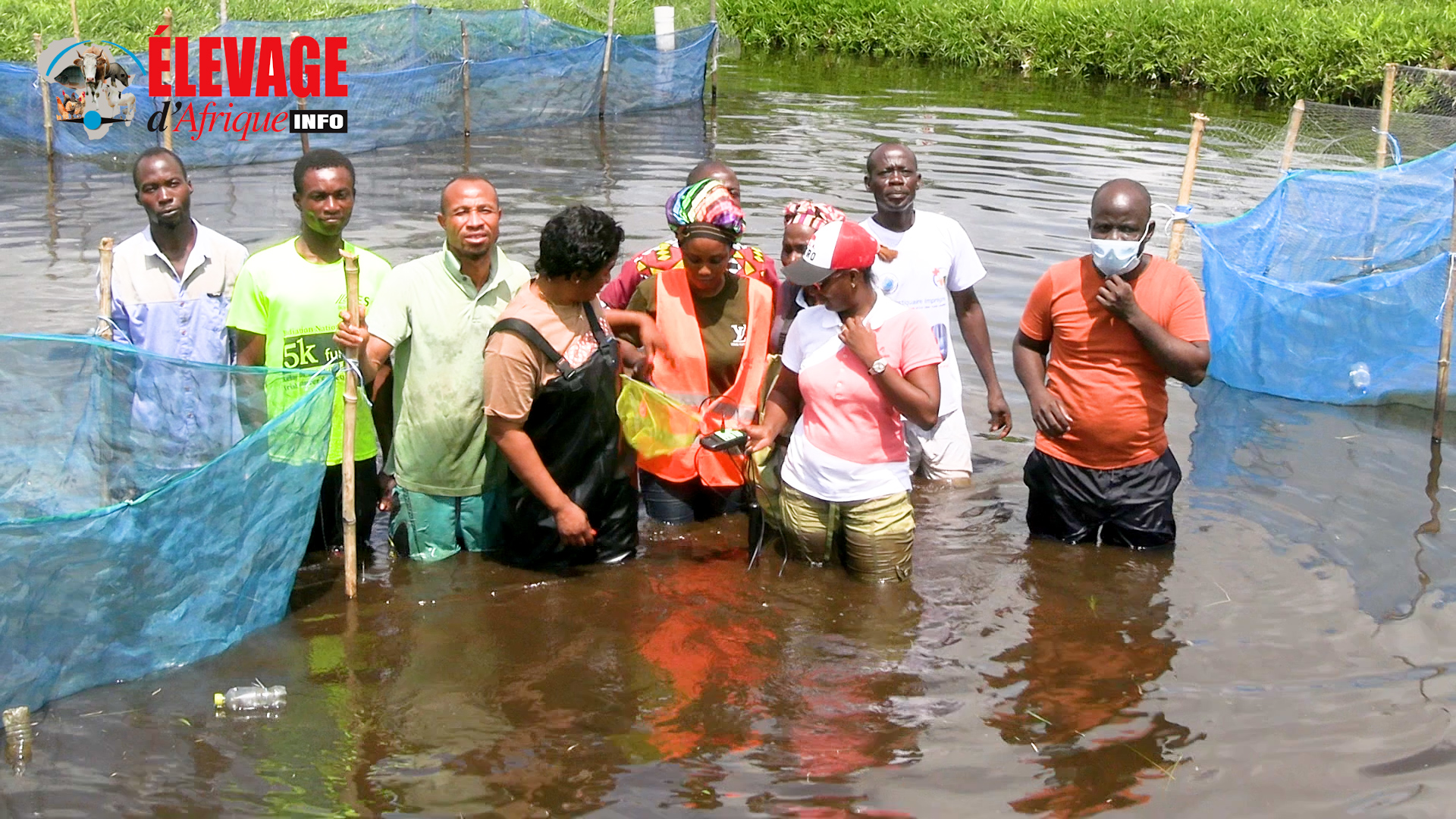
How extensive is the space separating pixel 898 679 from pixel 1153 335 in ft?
5.55

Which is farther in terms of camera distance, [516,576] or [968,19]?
[968,19]

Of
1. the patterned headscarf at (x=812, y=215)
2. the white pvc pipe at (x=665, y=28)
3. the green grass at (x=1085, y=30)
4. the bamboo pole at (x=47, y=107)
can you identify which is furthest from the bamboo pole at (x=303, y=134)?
the patterned headscarf at (x=812, y=215)

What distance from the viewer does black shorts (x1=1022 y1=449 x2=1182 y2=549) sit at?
5.79 m

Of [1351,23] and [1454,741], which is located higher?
[1351,23]

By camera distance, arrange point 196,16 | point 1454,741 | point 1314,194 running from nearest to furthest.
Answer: point 1454,741 < point 1314,194 < point 196,16

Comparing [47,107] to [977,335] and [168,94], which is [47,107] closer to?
[168,94]

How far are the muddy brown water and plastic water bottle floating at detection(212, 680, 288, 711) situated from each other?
51 mm

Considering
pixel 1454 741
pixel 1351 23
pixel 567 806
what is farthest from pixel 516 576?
pixel 1351 23

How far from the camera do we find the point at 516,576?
585 centimetres

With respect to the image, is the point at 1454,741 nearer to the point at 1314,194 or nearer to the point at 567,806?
the point at 567,806

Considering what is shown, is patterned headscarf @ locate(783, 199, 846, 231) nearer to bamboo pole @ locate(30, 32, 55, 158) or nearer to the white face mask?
the white face mask

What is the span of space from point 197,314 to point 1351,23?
23.4 m

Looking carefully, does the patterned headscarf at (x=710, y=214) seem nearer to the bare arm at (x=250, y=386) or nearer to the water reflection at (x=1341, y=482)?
the bare arm at (x=250, y=386)

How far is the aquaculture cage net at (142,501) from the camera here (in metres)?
4.33
